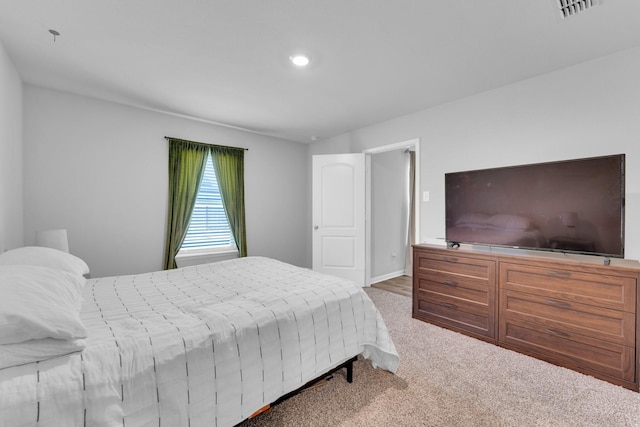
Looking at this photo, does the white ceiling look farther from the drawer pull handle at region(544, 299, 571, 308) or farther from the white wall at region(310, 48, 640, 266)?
the drawer pull handle at region(544, 299, 571, 308)

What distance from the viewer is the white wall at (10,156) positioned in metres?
2.11

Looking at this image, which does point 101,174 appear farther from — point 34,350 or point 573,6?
point 573,6

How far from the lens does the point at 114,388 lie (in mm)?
1009

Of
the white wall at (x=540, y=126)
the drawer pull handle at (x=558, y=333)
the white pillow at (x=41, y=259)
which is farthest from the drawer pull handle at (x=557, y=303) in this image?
the white pillow at (x=41, y=259)

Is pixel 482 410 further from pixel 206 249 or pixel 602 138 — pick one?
pixel 206 249

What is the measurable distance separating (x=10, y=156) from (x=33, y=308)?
225 cm

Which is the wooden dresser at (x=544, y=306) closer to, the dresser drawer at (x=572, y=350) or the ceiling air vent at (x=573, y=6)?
the dresser drawer at (x=572, y=350)

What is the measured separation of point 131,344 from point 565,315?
116 inches

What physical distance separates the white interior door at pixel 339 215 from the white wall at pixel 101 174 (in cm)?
176

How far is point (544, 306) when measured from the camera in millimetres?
2203

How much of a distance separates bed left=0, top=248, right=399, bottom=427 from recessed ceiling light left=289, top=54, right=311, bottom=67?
1894 mm

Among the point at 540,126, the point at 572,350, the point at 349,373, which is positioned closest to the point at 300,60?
the point at 540,126

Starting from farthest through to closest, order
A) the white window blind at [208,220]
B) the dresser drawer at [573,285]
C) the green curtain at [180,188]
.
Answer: the white window blind at [208,220], the green curtain at [180,188], the dresser drawer at [573,285]

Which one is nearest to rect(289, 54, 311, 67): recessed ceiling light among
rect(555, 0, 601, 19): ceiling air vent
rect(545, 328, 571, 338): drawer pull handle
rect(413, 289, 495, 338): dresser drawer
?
rect(555, 0, 601, 19): ceiling air vent
